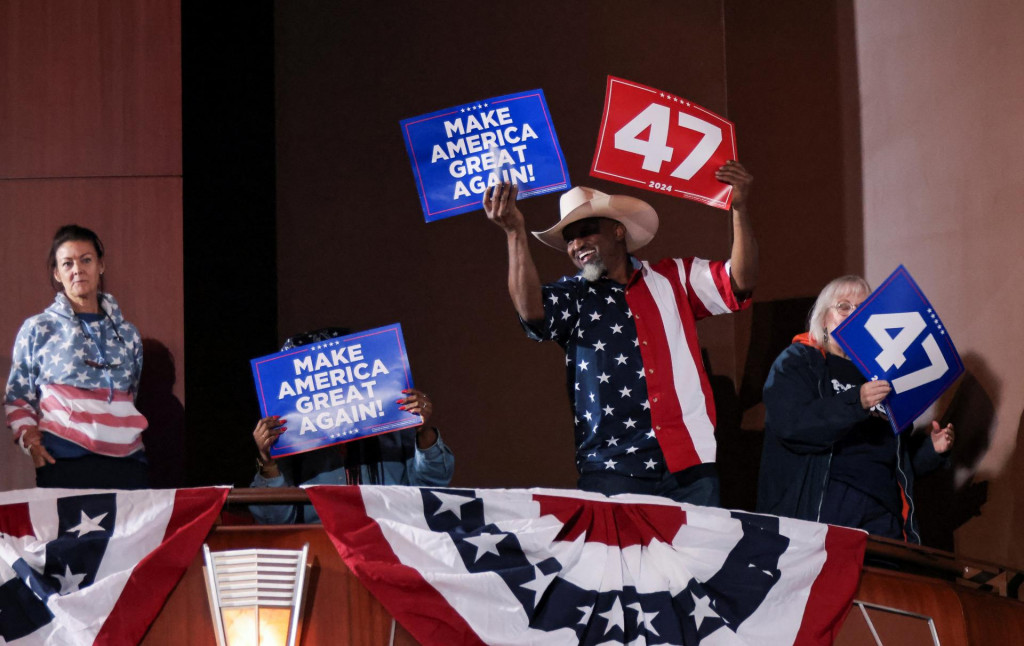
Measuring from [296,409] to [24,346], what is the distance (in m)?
1.06

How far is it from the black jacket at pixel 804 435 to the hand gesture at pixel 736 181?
0.54 metres

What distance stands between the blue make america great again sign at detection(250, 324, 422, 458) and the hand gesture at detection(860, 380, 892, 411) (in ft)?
4.62

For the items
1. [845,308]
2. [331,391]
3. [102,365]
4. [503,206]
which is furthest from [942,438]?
[102,365]

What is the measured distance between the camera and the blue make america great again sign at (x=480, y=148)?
3.79m

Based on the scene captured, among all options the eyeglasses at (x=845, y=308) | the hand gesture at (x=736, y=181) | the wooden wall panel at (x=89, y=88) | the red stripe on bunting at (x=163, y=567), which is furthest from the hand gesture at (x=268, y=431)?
the eyeglasses at (x=845, y=308)

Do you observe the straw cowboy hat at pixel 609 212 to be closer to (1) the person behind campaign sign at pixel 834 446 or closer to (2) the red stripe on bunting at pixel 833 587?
(1) the person behind campaign sign at pixel 834 446

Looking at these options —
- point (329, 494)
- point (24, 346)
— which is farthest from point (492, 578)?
point (24, 346)

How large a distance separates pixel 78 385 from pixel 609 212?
189cm

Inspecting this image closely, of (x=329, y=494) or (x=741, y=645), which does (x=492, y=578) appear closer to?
(x=329, y=494)

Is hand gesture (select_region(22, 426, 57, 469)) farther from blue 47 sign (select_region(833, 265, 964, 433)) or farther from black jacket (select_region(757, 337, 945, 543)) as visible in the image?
blue 47 sign (select_region(833, 265, 964, 433))

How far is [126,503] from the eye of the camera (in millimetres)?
3080

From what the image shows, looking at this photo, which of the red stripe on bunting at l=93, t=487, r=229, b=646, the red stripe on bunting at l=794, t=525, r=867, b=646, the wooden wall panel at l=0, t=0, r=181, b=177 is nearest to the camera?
the red stripe on bunting at l=93, t=487, r=229, b=646

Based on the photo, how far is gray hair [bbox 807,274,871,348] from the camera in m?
4.07

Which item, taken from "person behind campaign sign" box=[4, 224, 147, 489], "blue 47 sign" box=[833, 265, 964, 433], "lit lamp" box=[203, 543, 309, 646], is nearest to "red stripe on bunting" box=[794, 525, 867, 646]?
"blue 47 sign" box=[833, 265, 964, 433]
